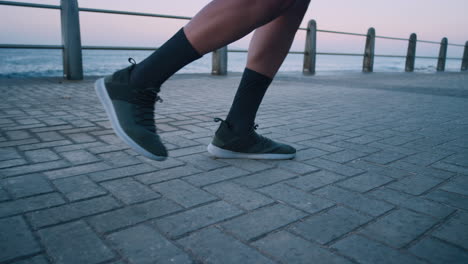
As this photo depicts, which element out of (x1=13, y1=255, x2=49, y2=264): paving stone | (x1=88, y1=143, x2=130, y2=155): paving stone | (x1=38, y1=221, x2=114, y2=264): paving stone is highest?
(x1=88, y1=143, x2=130, y2=155): paving stone

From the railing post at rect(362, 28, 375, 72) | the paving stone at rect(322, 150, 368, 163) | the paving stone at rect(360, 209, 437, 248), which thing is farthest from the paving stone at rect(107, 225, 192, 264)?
the railing post at rect(362, 28, 375, 72)

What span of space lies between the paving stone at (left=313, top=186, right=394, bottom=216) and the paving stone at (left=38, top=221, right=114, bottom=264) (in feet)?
2.88

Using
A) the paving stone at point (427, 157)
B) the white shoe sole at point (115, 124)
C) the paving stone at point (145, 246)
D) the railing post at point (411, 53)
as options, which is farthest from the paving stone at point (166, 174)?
the railing post at point (411, 53)

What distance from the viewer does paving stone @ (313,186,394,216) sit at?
54.7 inches

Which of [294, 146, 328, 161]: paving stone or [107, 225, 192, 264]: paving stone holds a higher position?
[294, 146, 328, 161]: paving stone

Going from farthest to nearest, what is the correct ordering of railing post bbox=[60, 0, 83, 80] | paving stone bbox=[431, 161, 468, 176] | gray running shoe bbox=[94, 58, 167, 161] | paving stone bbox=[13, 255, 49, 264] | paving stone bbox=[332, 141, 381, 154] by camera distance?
railing post bbox=[60, 0, 83, 80]
paving stone bbox=[332, 141, 381, 154]
paving stone bbox=[431, 161, 468, 176]
gray running shoe bbox=[94, 58, 167, 161]
paving stone bbox=[13, 255, 49, 264]

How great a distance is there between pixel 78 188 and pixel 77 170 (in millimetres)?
244

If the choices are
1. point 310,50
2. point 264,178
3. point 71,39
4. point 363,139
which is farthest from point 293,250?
point 310,50

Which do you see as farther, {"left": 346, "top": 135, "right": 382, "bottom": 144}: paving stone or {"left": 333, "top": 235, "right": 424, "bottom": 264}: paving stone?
{"left": 346, "top": 135, "right": 382, "bottom": 144}: paving stone

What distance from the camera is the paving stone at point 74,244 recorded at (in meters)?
1.02

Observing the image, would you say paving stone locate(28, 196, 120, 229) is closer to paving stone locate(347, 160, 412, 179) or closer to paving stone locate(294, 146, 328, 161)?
paving stone locate(294, 146, 328, 161)

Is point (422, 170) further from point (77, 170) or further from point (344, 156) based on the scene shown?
point (77, 170)

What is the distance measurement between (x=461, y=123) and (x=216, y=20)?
271 cm

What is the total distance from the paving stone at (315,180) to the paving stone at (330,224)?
9.4 inches
